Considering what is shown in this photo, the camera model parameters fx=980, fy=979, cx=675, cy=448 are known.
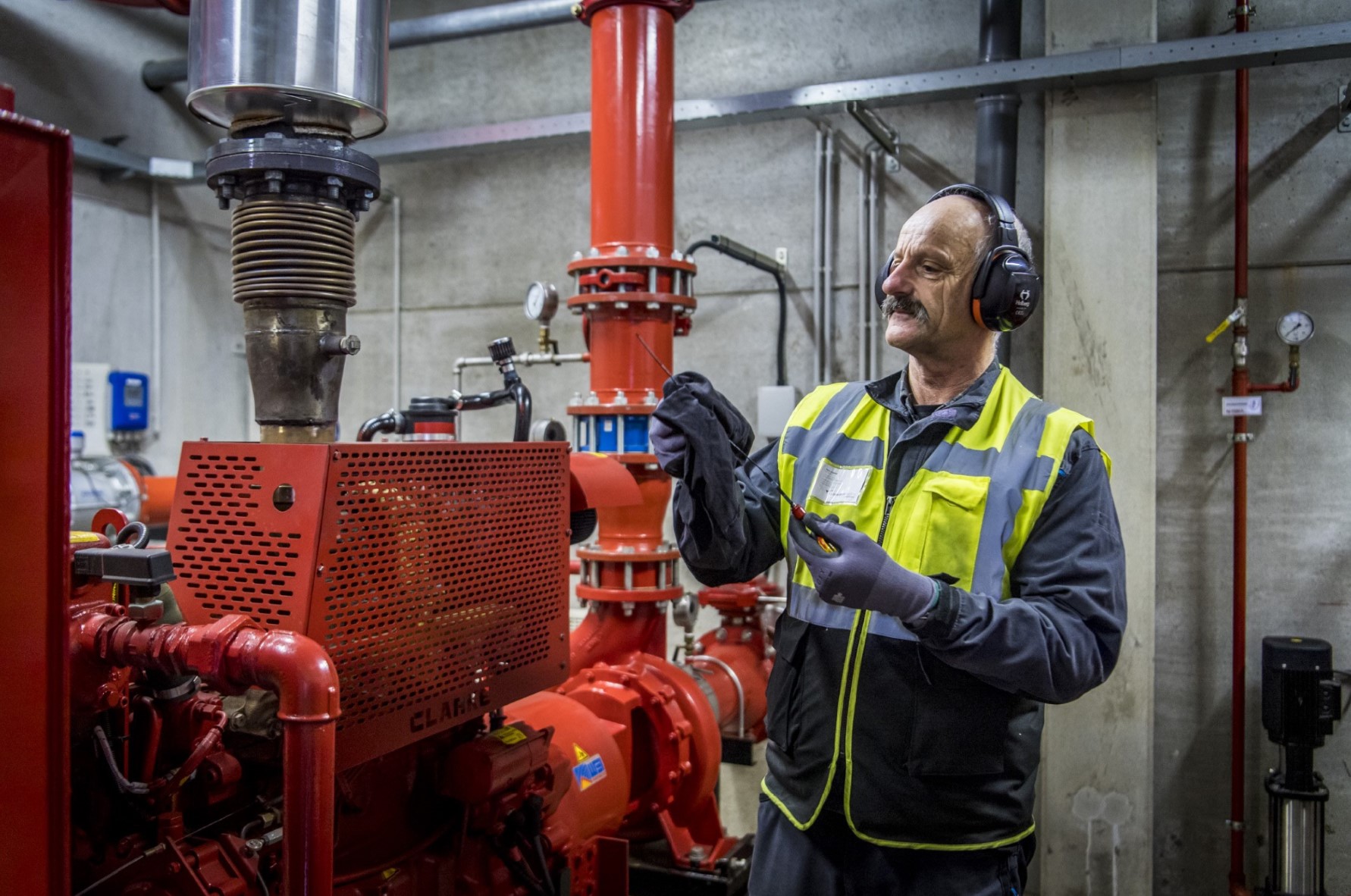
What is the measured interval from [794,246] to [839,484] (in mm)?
2534

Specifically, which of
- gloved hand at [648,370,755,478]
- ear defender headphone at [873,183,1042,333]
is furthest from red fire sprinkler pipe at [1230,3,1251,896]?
gloved hand at [648,370,755,478]

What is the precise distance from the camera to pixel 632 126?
8.64ft

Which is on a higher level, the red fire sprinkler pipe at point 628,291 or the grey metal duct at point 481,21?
the grey metal duct at point 481,21

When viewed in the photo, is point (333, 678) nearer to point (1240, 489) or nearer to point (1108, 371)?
point (1108, 371)

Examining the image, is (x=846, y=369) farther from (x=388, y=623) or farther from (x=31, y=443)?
(x=31, y=443)

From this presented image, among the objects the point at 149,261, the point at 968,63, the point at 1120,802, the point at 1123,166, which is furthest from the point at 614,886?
the point at 149,261

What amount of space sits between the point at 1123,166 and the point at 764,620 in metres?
1.87

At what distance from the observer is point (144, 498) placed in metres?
3.86

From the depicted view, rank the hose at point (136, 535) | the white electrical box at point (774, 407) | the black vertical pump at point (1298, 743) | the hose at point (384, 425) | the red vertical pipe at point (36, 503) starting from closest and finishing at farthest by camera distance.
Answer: the red vertical pipe at point (36, 503), the hose at point (136, 535), the hose at point (384, 425), the black vertical pump at point (1298, 743), the white electrical box at point (774, 407)

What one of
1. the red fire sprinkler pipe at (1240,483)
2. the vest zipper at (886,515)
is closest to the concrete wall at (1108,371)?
the red fire sprinkler pipe at (1240,483)

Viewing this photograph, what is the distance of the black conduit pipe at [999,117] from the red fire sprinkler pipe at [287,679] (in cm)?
273

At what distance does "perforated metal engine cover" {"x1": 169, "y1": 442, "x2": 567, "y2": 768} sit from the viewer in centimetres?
130

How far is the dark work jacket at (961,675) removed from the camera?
4.21 feet

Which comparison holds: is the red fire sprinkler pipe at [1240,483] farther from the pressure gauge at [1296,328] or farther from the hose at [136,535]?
the hose at [136,535]
